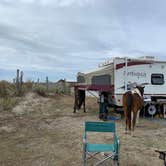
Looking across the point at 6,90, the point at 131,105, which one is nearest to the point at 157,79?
the point at 131,105

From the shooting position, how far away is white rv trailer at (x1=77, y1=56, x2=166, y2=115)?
13.7 metres

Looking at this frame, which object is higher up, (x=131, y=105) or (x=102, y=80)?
(x=102, y=80)

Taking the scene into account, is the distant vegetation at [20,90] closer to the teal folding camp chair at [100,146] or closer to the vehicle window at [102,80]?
the vehicle window at [102,80]

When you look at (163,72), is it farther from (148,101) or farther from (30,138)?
(30,138)

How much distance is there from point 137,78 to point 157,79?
1.01 meters

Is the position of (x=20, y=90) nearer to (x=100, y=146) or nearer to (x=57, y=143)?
(x=57, y=143)

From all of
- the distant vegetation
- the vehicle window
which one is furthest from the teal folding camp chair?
the distant vegetation

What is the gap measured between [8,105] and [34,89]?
24.8ft

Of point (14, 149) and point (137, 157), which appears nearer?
point (137, 157)

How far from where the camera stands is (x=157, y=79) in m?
14.4

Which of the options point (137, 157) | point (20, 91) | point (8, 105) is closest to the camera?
point (137, 157)

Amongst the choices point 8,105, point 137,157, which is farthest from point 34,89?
point 137,157

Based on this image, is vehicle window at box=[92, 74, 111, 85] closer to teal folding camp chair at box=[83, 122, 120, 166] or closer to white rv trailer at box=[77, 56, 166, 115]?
white rv trailer at box=[77, 56, 166, 115]

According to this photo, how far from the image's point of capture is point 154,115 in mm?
14797
